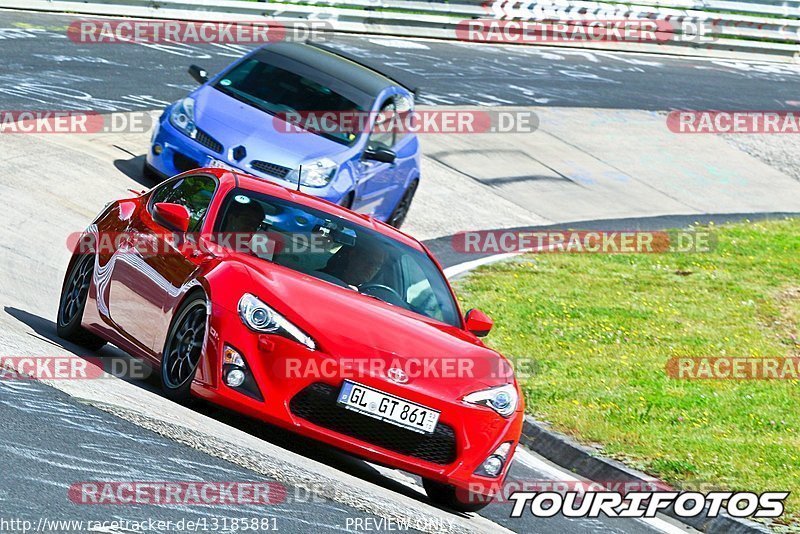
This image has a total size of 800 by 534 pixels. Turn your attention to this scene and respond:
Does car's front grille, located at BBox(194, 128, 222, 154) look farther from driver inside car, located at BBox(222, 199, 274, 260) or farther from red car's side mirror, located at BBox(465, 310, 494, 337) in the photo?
red car's side mirror, located at BBox(465, 310, 494, 337)

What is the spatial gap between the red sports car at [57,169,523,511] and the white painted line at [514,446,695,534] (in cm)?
137

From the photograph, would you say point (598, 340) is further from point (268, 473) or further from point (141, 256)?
point (268, 473)

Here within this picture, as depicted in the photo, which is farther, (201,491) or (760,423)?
(760,423)

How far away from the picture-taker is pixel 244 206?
9047 millimetres

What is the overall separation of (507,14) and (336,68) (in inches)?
645

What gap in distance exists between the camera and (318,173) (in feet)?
50.0

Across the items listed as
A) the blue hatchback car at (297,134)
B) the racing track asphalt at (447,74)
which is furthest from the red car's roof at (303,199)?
the racing track asphalt at (447,74)

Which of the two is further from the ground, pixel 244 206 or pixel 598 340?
pixel 244 206

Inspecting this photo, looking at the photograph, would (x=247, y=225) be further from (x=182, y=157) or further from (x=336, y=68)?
(x=336, y=68)

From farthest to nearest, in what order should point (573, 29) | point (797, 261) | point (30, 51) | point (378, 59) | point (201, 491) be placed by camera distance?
point (573, 29)
point (378, 59)
point (30, 51)
point (797, 261)
point (201, 491)

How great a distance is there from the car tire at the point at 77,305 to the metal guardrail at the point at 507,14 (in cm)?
1522

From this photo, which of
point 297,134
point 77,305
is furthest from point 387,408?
point 297,134

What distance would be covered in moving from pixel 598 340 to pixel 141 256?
5767mm

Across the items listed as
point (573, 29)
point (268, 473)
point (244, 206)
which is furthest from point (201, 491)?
point (573, 29)
